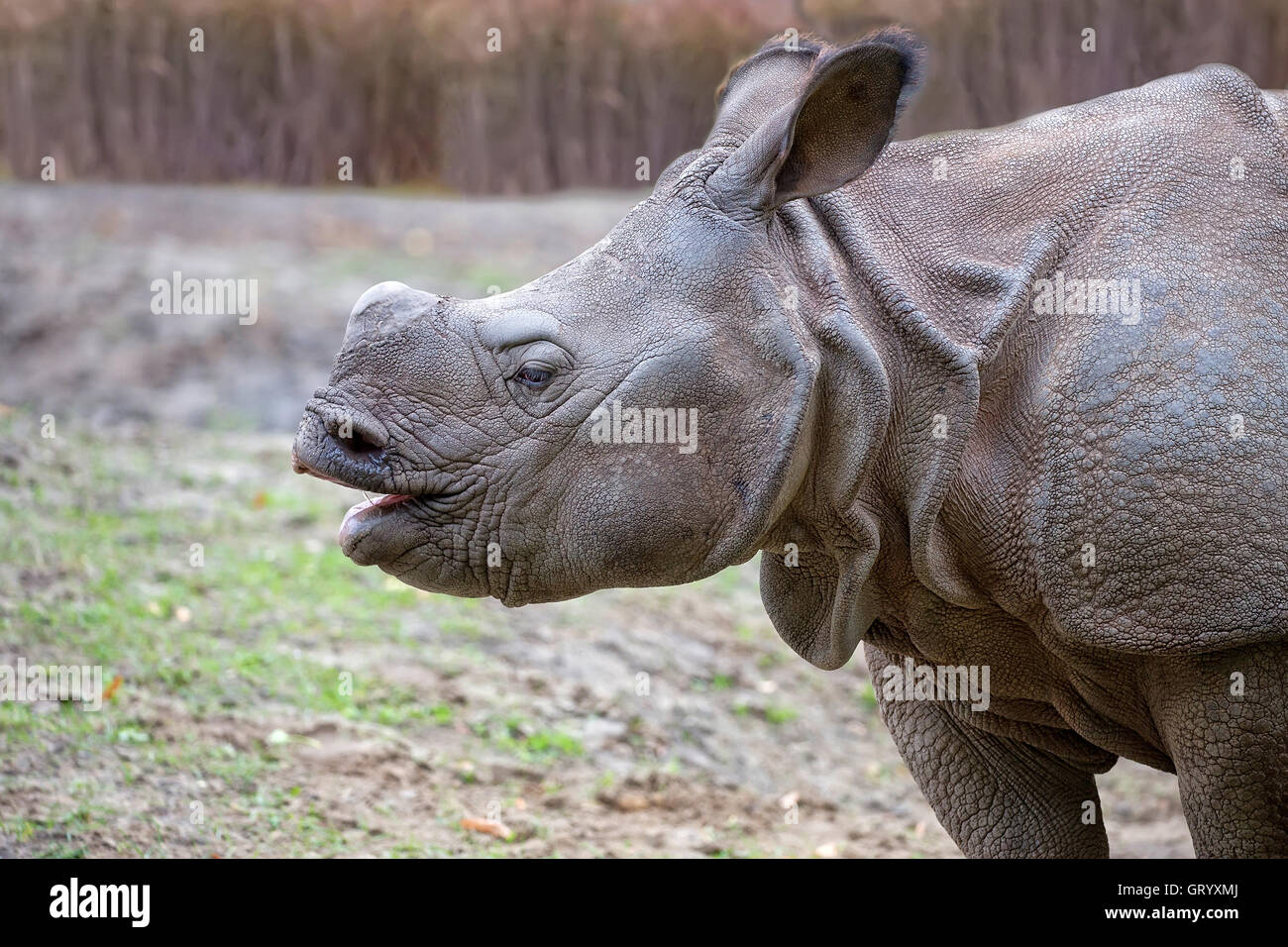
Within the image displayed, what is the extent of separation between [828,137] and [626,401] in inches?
36.5

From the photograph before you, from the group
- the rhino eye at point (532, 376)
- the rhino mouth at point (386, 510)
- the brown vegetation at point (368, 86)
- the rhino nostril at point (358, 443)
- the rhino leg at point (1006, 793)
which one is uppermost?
the brown vegetation at point (368, 86)

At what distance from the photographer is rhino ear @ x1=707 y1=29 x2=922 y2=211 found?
13.0ft

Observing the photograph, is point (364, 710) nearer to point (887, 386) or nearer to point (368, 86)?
point (887, 386)

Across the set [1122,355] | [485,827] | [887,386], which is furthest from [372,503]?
[485,827]

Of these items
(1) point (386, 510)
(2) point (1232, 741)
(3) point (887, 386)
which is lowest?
(2) point (1232, 741)

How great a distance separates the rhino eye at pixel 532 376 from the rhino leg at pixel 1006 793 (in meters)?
1.77

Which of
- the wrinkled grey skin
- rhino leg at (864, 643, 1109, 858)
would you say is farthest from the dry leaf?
the wrinkled grey skin

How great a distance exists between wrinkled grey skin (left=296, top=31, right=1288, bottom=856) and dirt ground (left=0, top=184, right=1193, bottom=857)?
2.47 metres

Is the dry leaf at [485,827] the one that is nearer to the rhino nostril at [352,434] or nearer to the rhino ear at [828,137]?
the rhino nostril at [352,434]

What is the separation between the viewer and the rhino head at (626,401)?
3.88 metres

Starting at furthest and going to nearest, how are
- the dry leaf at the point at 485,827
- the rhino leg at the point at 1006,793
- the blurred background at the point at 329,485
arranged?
the blurred background at the point at 329,485 → the dry leaf at the point at 485,827 → the rhino leg at the point at 1006,793

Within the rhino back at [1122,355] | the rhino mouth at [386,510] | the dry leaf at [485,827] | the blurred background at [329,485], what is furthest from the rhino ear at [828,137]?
the dry leaf at [485,827]

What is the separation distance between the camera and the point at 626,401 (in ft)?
12.7
